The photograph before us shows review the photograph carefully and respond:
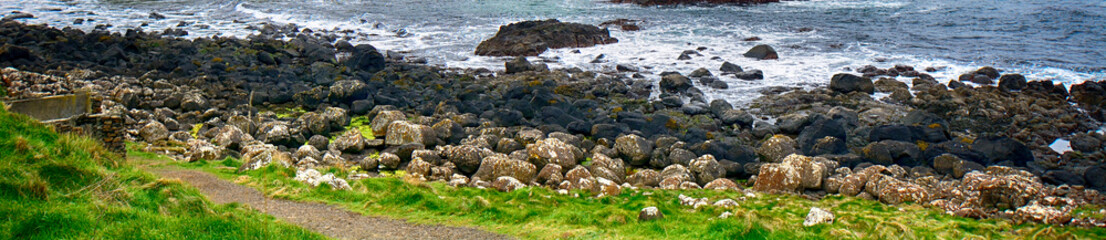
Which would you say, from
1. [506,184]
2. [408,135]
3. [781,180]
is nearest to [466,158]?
[506,184]

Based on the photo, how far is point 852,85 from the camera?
2659 cm

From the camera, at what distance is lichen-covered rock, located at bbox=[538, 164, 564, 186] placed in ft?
49.0

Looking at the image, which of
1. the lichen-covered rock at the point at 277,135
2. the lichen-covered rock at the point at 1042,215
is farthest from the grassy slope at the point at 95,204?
the lichen-covered rock at the point at 1042,215

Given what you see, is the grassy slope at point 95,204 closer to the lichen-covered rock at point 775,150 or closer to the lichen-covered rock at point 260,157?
the lichen-covered rock at point 260,157

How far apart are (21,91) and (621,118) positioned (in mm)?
15055

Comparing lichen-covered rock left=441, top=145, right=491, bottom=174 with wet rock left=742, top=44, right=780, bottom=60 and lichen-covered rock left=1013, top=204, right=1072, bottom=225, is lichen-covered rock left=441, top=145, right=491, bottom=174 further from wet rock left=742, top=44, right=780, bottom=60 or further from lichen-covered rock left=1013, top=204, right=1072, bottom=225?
wet rock left=742, top=44, right=780, bottom=60

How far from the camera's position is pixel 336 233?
32.7ft

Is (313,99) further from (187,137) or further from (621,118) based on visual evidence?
(621,118)

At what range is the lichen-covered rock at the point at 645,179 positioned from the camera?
15.4 m

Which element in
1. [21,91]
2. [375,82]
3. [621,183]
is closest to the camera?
[621,183]

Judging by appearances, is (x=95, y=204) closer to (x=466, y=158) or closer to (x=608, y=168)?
(x=466, y=158)

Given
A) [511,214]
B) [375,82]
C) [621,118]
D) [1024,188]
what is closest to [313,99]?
[375,82]

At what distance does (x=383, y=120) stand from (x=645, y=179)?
8257mm

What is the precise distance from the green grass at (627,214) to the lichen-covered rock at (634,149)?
3551 millimetres
